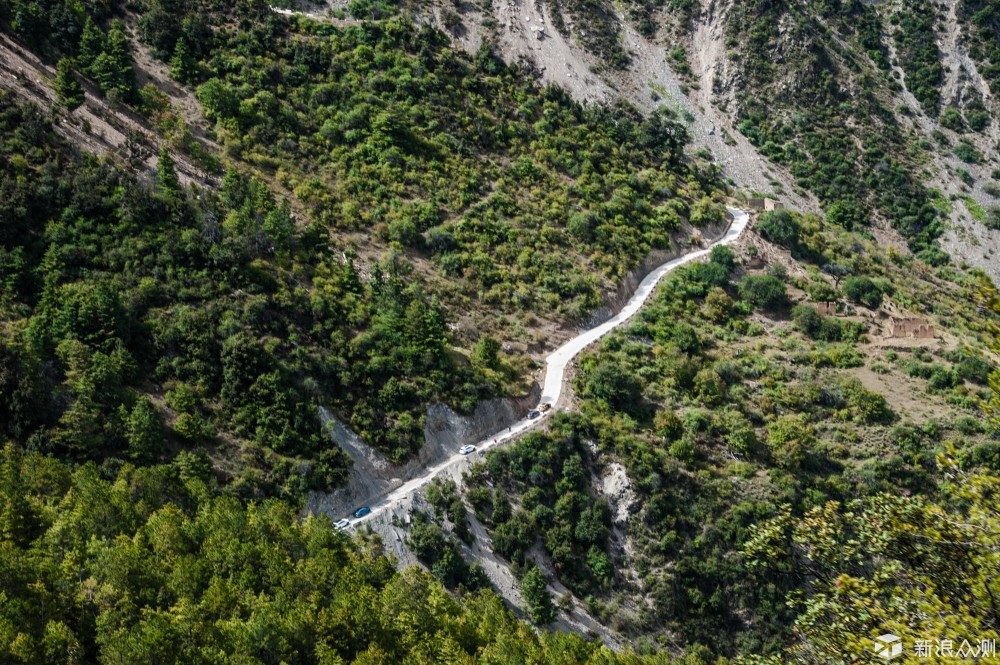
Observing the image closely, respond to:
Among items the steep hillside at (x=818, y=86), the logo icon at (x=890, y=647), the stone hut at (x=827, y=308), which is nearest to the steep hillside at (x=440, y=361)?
the logo icon at (x=890, y=647)

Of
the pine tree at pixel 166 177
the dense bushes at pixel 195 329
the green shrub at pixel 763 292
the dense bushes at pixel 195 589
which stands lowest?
the dense bushes at pixel 195 589

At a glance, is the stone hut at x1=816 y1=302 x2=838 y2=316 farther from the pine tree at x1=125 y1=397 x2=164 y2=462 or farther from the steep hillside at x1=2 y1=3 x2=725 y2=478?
the pine tree at x1=125 y1=397 x2=164 y2=462

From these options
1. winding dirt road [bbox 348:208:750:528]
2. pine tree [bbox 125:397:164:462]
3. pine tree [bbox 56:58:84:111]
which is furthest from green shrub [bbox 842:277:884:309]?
pine tree [bbox 56:58:84:111]

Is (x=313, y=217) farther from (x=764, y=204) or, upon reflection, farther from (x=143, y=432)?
(x=764, y=204)

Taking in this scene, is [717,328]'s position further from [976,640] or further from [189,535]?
[976,640]

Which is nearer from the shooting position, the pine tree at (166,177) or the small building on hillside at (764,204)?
the pine tree at (166,177)

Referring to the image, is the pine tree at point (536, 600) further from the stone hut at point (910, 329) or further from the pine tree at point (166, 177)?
the stone hut at point (910, 329)
